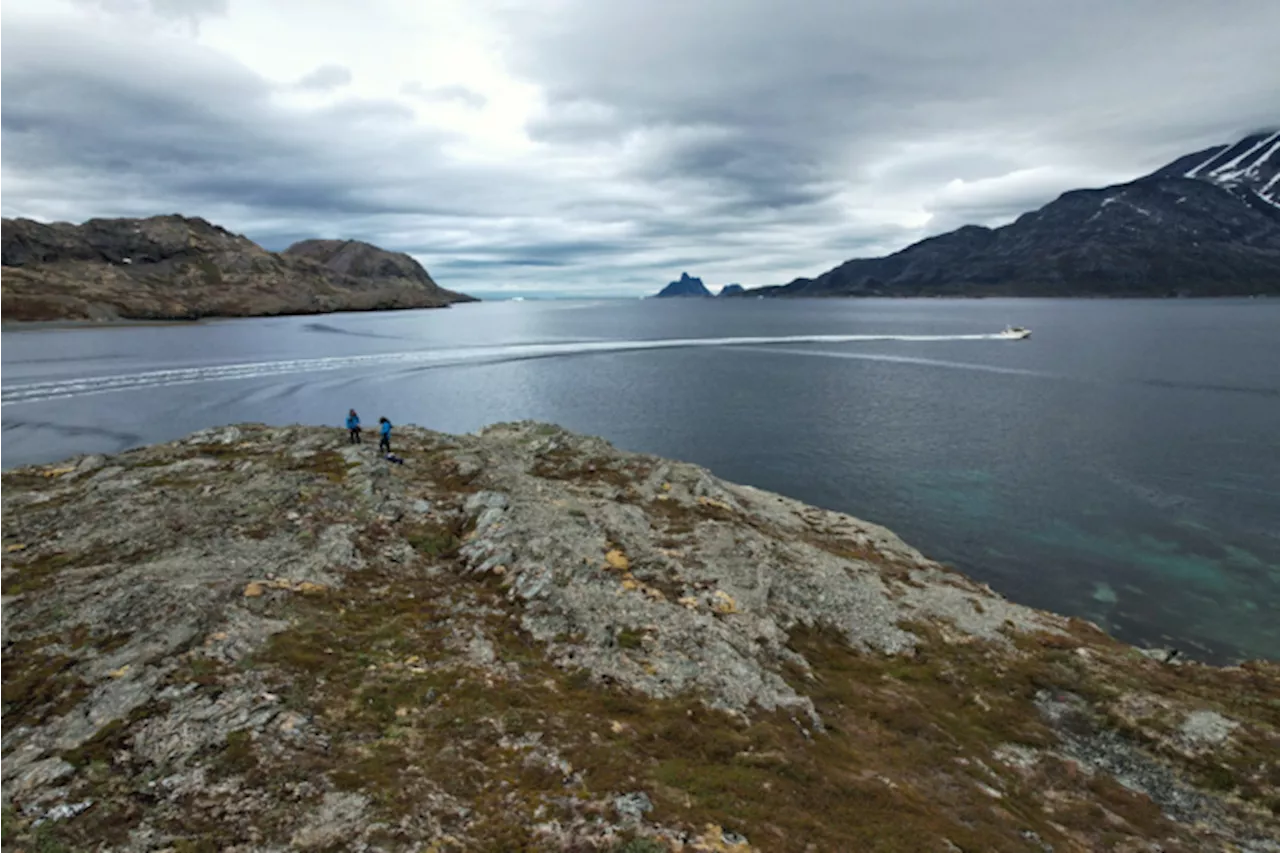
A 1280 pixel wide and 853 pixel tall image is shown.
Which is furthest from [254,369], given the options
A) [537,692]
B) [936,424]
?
[537,692]

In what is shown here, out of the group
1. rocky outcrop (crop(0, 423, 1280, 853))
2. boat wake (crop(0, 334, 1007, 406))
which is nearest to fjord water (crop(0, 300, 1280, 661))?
boat wake (crop(0, 334, 1007, 406))

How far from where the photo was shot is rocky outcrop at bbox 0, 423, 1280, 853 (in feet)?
51.4

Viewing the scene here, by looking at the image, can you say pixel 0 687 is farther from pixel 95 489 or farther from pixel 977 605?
pixel 977 605

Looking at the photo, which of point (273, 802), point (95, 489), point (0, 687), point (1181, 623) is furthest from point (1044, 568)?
point (95, 489)

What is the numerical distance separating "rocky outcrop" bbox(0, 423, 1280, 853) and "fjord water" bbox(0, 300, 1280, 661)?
1588cm

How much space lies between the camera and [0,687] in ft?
60.1

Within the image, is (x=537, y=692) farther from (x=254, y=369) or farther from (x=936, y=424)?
(x=254, y=369)

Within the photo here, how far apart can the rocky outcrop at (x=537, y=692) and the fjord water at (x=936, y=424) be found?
15879 millimetres

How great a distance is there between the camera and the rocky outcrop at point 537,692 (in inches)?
616

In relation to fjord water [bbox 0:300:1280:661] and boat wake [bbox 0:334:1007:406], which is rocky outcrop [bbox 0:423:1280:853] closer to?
fjord water [bbox 0:300:1280:661]

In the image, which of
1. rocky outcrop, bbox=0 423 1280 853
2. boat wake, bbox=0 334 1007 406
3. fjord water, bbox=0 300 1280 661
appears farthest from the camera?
boat wake, bbox=0 334 1007 406

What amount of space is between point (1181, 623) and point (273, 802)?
52664 millimetres

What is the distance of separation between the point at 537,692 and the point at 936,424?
87465 millimetres

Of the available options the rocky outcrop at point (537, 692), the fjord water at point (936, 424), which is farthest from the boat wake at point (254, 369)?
the rocky outcrop at point (537, 692)
